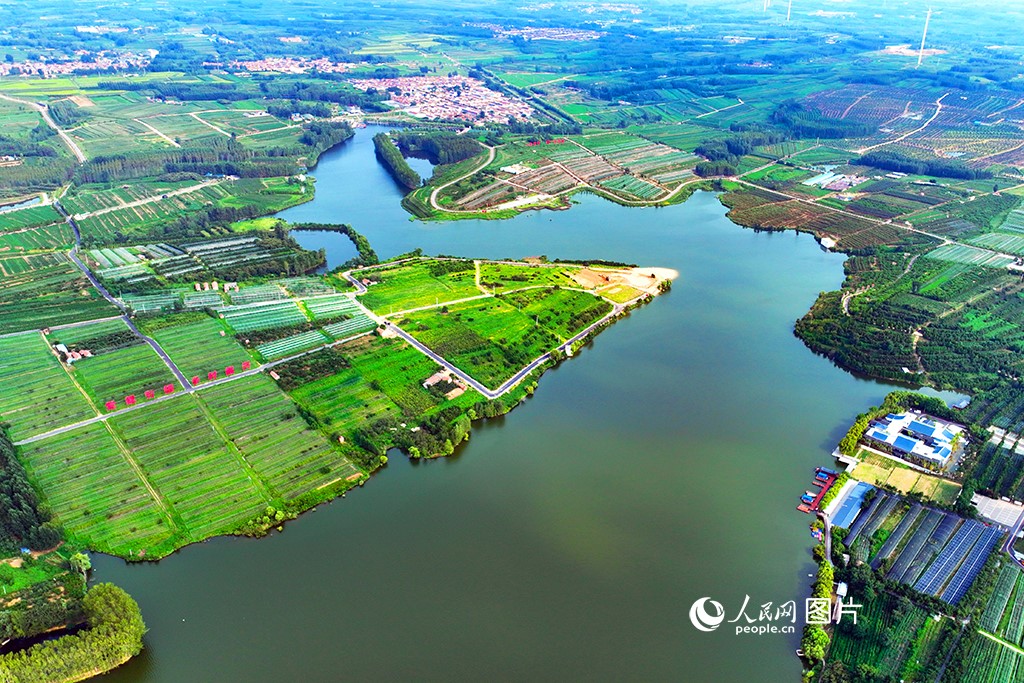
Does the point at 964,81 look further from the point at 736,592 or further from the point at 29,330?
the point at 29,330

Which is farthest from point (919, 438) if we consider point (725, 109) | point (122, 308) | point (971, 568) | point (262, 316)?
point (725, 109)

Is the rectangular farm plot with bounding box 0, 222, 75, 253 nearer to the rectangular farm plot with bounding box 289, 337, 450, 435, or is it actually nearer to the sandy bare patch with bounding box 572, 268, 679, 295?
the rectangular farm plot with bounding box 289, 337, 450, 435

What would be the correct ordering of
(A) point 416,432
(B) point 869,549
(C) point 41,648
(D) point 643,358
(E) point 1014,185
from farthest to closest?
(E) point 1014,185 → (D) point 643,358 → (A) point 416,432 → (B) point 869,549 → (C) point 41,648

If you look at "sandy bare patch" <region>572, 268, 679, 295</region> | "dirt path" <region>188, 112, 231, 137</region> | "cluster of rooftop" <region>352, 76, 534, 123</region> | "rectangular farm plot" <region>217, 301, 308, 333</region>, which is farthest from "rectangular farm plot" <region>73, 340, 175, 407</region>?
"cluster of rooftop" <region>352, 76, 534, 123</region>

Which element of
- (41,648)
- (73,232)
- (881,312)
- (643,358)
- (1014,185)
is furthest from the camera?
(1014,185)

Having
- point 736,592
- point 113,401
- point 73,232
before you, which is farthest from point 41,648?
point 73,232

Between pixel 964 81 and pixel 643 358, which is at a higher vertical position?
pixel 964 81

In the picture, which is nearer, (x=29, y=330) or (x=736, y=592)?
(x=736, y=592)

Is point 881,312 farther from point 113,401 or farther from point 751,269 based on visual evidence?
point 113,401
